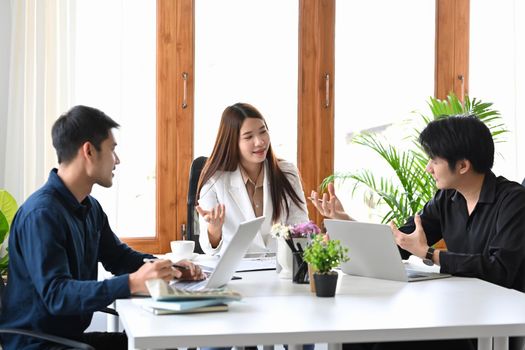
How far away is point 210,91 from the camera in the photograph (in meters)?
4.55

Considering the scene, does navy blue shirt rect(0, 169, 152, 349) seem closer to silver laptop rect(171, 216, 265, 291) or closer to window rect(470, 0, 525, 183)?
silver laptop rect(171, 216, 265, 291)

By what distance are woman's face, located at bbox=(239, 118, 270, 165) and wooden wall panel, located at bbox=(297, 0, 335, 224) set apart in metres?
1.32

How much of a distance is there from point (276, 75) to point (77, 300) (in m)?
2.90

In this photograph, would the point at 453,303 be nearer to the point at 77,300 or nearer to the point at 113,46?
the point at 77,300

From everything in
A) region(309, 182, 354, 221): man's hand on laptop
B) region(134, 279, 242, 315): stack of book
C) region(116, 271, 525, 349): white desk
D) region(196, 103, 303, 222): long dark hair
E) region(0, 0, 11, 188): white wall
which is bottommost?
region(116, 271, 525, 349): white desk

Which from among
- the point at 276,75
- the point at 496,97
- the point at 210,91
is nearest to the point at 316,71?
the point at 276,75

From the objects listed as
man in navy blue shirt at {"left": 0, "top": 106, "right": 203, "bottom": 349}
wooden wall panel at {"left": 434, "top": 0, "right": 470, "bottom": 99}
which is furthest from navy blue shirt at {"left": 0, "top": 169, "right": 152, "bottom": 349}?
wooden wall panel at {"left": 434, "top": 0, "right": 470, "bottom": 99}

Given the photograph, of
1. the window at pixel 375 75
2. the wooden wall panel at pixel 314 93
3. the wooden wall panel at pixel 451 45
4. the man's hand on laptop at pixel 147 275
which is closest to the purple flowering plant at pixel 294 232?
the man's hand on laptop at pixel 147 275

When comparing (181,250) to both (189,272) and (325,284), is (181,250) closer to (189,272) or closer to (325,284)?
(189,272)

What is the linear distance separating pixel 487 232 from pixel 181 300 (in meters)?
1.31

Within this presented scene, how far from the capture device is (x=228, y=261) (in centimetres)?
219

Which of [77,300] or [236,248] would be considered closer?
[77,300]

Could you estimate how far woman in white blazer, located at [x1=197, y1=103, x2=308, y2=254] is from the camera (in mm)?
3391

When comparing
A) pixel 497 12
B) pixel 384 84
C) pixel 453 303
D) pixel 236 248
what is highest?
pixel 497 12
